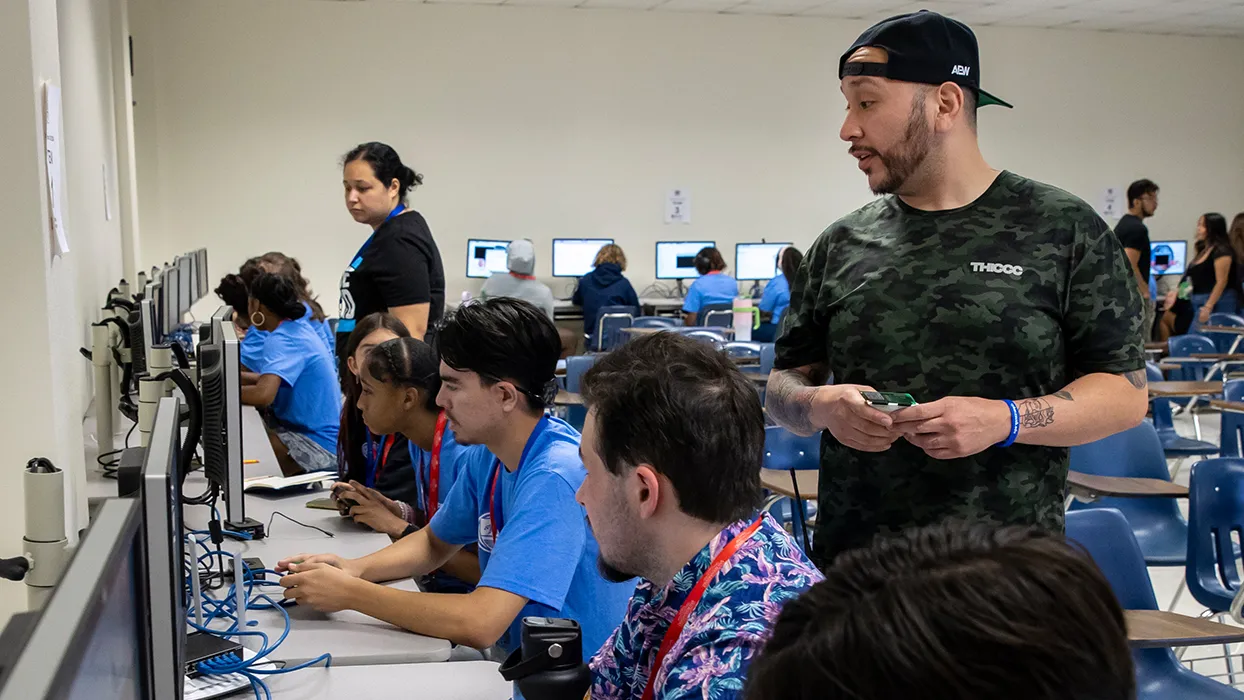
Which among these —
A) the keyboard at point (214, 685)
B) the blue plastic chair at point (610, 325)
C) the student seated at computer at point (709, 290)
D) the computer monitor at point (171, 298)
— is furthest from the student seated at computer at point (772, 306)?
the keyboard at point (214, 685)

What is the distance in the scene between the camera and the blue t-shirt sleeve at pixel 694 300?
905 cm

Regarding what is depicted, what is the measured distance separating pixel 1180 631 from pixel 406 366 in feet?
5.83

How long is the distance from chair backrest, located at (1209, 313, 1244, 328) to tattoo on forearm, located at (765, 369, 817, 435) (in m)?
7.56

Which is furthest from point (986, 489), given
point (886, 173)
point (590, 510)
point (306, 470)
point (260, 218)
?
point (260, 218)

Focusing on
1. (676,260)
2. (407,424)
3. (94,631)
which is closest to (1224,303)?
(676,260)

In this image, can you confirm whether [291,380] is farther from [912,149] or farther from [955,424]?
[955,424]

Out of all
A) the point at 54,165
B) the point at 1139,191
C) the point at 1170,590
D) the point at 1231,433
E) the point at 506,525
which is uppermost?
the point at 1139,191

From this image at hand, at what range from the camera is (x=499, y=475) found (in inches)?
84.7

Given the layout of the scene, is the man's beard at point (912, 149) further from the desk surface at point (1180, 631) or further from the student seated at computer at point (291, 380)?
the student seated at computer at point (291, 380)

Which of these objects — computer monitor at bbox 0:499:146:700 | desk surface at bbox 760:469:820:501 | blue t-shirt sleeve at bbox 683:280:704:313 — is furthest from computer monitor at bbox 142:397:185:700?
blue t-shirt sleeve at bbox 683:280:704:313

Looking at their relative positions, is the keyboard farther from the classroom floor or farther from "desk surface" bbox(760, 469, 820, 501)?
"desk surface" bbox(760, 469, 820, 501)

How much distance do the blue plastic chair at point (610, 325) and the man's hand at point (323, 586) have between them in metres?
6.36

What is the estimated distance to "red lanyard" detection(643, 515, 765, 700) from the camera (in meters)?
1.28

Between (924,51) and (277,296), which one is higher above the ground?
(924,51)
